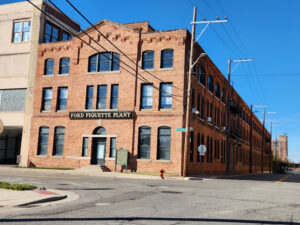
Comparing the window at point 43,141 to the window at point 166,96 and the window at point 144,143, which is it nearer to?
the window at point 144,143

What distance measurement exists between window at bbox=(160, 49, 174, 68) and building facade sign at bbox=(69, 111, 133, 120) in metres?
5.20

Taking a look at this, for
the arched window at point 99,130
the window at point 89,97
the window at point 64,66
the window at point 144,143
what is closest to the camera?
the window at point 144,143

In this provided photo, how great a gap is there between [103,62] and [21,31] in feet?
36.1

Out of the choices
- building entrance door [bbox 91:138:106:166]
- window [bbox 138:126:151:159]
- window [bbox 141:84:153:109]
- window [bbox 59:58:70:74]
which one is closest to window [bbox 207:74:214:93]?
window [bbox 141:84:153:109]

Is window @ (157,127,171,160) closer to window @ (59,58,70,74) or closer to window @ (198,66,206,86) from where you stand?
window @ (198,66,206,86)

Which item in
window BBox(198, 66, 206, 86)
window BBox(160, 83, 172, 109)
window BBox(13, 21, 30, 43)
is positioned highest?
window BBox(13, 21, 30, 43)

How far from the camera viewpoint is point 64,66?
33.7m

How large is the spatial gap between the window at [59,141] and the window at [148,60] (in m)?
10.2

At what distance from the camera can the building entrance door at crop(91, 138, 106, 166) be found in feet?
99.3

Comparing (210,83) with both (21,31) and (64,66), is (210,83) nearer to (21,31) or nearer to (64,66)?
(64,66)

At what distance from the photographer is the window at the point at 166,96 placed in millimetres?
28872

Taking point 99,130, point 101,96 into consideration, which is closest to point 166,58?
point 101,96

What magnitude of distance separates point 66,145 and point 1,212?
23.8 m

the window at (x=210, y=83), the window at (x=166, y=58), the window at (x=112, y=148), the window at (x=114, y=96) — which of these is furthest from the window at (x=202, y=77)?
the window at (x=112, y=148)
